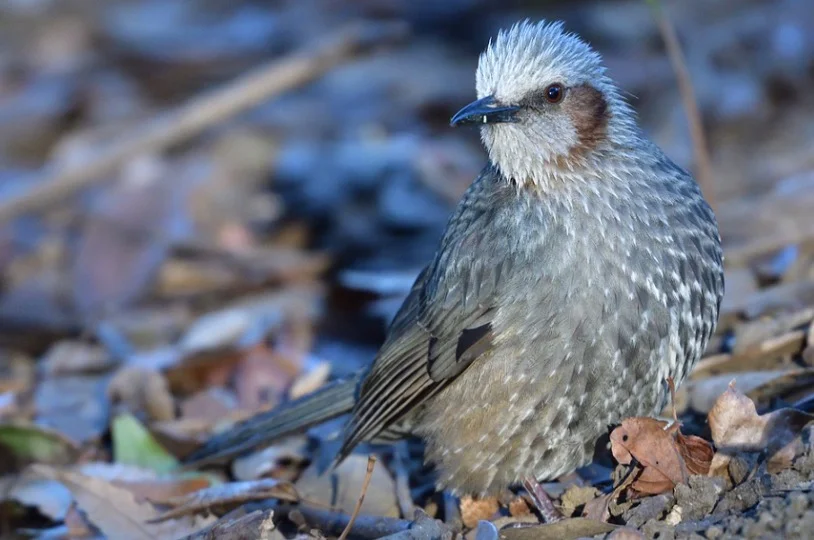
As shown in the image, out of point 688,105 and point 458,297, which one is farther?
point 688,105

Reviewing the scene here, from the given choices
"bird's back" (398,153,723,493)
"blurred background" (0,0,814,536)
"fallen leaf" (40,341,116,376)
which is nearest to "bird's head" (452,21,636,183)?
"bird's back" (398,153,723,493)

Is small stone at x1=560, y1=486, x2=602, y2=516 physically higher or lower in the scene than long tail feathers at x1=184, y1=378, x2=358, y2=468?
lower

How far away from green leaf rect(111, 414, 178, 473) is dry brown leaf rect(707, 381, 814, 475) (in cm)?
242

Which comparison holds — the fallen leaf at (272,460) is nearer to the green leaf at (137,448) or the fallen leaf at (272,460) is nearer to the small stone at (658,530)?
the green leaf at (137,448)

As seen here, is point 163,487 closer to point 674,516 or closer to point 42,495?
point 42,495

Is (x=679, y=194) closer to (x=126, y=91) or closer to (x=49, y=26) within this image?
(x=126, y=91)

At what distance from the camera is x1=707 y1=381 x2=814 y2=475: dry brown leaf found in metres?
3.72

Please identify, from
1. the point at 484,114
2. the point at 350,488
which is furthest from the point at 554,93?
the point at 350,488

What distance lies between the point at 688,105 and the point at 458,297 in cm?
208

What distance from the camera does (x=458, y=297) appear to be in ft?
14.1

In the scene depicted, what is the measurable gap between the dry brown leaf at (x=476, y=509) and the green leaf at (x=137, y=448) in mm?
1417

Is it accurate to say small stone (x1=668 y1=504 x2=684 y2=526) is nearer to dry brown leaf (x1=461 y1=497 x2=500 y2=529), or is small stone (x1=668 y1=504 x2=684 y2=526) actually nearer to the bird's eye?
dry brown leaf (x1=461 y1=497 x2=500 y2=529)

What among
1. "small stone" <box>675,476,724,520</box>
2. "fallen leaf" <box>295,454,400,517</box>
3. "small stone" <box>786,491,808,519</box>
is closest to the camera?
"small stone" <box>786,491,808,519</box>

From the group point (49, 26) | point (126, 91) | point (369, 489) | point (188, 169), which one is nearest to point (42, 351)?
point (188, 169)
